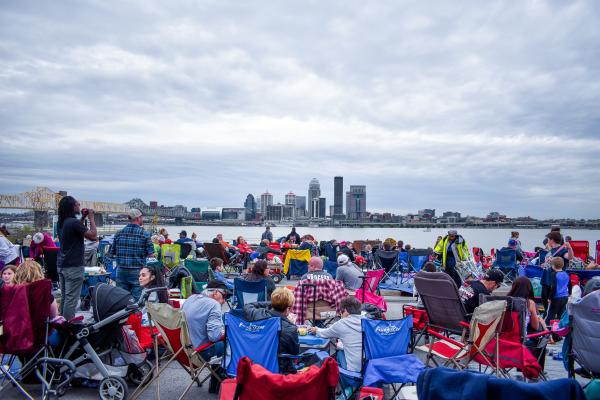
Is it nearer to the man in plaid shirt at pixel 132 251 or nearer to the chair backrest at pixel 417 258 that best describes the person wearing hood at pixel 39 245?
the man in plaid shirt at pixel 132 251

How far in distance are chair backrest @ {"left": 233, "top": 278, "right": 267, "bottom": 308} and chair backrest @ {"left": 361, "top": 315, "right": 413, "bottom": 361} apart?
2.39 meters

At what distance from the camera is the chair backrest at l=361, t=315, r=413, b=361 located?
387 cm

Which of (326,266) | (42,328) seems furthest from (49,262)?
(326,266)

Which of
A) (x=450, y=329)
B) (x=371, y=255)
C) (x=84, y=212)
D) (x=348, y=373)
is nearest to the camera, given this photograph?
(x=348, y=373)

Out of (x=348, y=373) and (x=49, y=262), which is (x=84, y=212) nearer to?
(x=49, y=262)

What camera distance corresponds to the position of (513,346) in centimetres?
431

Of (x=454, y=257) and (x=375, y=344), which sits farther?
(x=454, y=257)

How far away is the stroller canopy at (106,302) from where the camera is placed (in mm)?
4223

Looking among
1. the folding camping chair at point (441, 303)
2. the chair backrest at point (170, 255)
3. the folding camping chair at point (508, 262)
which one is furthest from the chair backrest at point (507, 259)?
the chair backrest at point (170, 255)

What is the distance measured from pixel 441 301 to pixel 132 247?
371 centimetres

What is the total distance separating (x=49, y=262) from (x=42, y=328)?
4711 mm

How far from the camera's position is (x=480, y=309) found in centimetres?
424

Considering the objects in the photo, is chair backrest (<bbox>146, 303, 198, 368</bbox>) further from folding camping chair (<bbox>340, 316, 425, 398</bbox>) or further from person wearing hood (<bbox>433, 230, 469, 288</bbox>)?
person wearing hood (<bbox>433, 230, 469, 288</bbox>)

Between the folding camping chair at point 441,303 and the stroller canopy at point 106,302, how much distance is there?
297 cm
